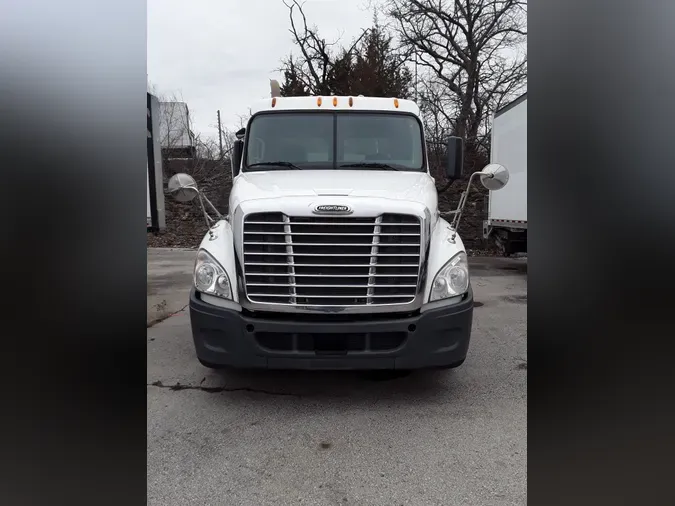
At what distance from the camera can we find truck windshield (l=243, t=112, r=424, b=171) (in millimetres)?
4363

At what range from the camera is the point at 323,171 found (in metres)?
4.11

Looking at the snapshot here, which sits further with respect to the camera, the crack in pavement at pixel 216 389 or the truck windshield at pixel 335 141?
the truck windshield at pixel 335 141

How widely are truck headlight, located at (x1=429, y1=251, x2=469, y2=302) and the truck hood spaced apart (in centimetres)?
52

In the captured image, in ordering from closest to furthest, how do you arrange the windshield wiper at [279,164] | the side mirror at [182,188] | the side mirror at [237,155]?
1. the side mirror at [182,188]
2. the windshield wiper at [279,164]
3. the side mirror at [237,155]

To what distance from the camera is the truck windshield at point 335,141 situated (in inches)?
172

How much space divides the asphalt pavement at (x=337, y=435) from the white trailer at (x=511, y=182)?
15.5ft

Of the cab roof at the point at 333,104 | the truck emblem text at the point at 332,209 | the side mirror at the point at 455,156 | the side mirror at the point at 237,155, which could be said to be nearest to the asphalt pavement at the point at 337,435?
the truck emblem text at the point at 332,209
